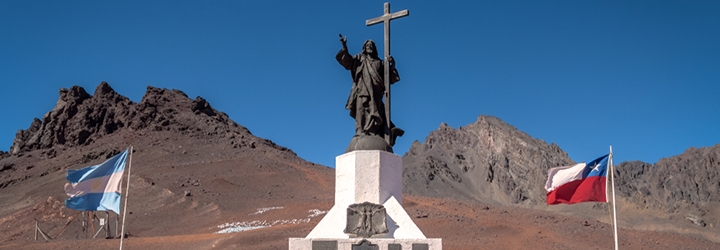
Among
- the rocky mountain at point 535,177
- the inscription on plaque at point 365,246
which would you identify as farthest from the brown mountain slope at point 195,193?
the inscription on plaque at point 365,246

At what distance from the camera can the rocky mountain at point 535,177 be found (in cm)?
6688

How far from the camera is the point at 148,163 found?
52906 mm

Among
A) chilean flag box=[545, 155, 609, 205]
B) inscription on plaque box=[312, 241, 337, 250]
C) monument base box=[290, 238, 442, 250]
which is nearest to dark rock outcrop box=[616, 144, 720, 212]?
chilean flag box=[545, 155, 609, 205]

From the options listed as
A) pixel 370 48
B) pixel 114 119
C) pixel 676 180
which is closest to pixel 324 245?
pixel 370 48

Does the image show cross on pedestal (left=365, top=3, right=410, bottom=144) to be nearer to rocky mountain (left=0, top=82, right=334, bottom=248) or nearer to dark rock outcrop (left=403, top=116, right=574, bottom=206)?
rocky mountain (left=0, top=82, right=334, bottom=248)

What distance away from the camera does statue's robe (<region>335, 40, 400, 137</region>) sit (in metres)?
10.1

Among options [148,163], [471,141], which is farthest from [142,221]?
[471,141]

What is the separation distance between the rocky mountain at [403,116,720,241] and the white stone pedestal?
5842cm

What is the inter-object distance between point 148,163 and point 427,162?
128 feet

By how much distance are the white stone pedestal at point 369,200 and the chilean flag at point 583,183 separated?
14.5ft

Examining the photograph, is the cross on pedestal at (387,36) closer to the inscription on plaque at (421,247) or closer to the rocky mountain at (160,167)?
the inscription on plaque at (421,247)

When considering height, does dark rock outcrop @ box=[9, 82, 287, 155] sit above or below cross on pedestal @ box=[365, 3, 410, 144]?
above

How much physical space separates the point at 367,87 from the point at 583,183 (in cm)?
555

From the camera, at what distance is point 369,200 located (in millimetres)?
9539
